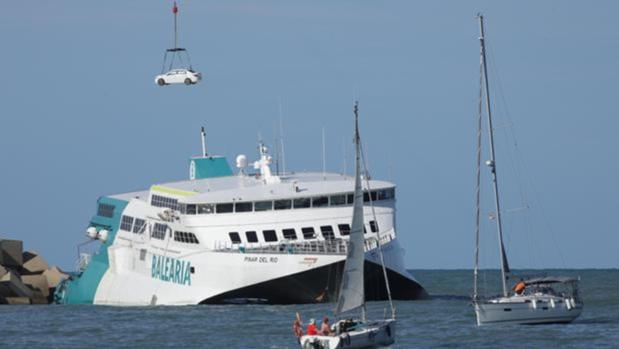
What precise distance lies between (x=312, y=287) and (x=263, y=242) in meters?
2.92

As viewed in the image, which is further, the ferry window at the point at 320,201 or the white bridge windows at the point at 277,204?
the ferry window at the point at 320,201

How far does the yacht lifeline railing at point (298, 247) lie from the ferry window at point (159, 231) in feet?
17.8

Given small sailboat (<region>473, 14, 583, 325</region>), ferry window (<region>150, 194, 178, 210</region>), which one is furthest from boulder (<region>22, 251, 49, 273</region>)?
small sailboat (<region>473, 14, 583, 325</region>)

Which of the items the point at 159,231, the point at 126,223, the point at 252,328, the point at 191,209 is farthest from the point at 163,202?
the point at 252,328

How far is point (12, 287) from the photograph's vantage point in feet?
290

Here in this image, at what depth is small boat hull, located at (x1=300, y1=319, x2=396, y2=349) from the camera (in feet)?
159

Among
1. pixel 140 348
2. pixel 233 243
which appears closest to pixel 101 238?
pixel 233 243

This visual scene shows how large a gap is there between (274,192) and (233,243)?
264 cm

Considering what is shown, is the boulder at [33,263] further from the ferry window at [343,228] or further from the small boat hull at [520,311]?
the small boat hull at [520,311]

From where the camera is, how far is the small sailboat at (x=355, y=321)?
48.7 m

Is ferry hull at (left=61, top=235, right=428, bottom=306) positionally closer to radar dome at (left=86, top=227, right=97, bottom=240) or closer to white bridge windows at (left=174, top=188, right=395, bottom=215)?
white bridge windows at (left=174, top=188, right=395, bottom=215)

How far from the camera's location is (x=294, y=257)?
65.4 m

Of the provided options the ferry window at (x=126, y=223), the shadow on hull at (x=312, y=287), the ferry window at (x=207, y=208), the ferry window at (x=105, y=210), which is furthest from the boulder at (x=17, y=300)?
the ferry window at (x=207, y=208)

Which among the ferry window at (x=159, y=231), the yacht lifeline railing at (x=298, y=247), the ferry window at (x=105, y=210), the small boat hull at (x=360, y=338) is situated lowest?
the small boat hull at (x=360, y=338)
